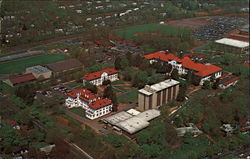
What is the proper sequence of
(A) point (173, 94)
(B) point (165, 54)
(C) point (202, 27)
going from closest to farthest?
1. (A) point (173, 94)
2. (B) point (165, 54)
3. (C) point (202, 27)

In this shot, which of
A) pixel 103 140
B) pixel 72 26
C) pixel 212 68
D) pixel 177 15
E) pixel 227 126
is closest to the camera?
pixel 103 140

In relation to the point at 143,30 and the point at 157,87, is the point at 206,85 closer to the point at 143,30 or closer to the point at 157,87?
the point at 157,87

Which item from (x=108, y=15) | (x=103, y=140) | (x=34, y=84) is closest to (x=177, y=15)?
(x=108, y=15)

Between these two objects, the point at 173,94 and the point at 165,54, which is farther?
the point at 165,54

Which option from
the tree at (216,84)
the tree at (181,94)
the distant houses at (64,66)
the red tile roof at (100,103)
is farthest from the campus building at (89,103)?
the tree at (216,84)

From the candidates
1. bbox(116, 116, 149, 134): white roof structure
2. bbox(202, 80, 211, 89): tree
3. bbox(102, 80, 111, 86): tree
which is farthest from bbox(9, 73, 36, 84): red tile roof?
bbox(202, 80, 211, 89): tree

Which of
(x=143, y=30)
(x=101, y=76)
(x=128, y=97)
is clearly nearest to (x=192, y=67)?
(x=128, y=97)

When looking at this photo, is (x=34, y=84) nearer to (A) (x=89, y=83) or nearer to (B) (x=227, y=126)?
(A) (x=89, y=83)

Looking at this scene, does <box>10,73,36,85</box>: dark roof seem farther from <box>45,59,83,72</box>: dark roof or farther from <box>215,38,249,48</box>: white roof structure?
<box>215,38,249,48</box>: white roof structure
